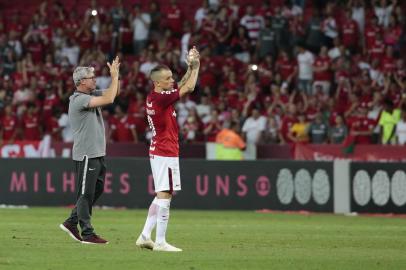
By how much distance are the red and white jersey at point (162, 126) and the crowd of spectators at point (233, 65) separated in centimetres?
1237

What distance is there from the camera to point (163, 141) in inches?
529

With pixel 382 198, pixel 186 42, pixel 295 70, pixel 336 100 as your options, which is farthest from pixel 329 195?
pixel 186 42

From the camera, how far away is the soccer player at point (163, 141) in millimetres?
13305

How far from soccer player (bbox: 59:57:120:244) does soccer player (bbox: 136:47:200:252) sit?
106 cm

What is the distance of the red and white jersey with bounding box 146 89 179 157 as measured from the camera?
13.4 metres

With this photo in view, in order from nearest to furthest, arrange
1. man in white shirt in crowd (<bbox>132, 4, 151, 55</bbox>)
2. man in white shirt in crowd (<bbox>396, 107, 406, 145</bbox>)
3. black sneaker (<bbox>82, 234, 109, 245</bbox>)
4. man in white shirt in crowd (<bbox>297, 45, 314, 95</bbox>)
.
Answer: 1. black sneaker (<bbox>82, 234, 109, 245</bbox>)
2. man in white shirt in crowd (<bbox>396, 107, 406, 145</bbox>)
3. man in white shirt in crowd (<bbox>297, 45, 314, 95</bbox>)
4. man in white shirt in crowd (<bbox>132, 4, 151, 55</bbox>)

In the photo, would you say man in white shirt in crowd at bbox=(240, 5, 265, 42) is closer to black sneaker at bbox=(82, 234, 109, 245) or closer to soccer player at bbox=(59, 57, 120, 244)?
soccer player at bbox=(59, 57, 120, 244)

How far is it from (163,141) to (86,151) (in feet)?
4.53

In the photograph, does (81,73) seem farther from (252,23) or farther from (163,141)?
(252,23)

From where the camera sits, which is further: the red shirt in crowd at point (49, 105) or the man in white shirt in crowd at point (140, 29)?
the man in white shirt in crowd at point (140, 29)

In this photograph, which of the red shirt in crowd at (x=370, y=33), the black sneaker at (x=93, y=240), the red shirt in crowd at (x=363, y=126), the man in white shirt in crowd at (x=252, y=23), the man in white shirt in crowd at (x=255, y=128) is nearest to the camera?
the black sneaker at (x=93, y=240)

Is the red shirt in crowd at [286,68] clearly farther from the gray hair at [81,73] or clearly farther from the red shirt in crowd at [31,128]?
the gray hair at [81,73]

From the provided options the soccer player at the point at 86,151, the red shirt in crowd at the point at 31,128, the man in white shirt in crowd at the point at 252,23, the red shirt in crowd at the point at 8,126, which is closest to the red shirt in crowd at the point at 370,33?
the man in white shirt in crowd at the point at 252,23

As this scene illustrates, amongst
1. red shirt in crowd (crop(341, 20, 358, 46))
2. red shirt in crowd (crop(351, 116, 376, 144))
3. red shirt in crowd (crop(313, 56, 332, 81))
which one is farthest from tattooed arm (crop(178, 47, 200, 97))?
red shirt in crowd (crop(341, 20, 358, 46))
